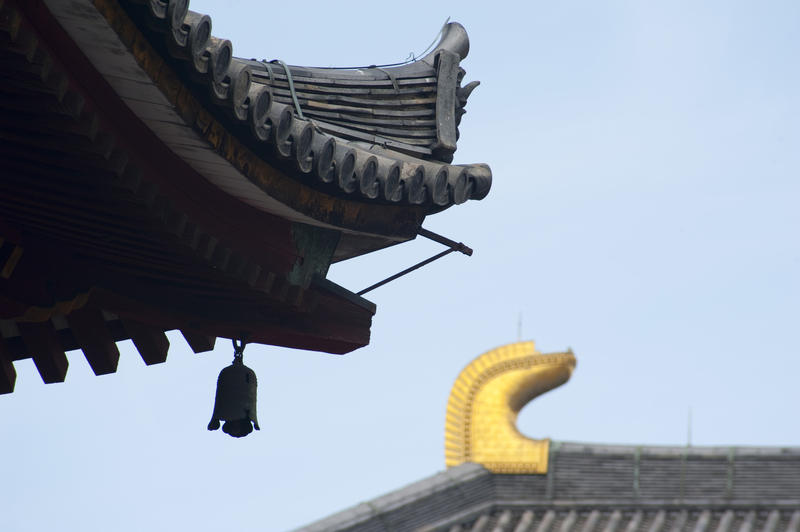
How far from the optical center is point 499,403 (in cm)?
794

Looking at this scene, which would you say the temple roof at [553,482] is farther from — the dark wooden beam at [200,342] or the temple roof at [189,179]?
the dark wooden beam at [200,342]

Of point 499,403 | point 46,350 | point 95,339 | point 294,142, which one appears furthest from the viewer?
point 95,339

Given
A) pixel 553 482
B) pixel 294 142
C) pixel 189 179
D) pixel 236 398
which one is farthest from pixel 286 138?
pixel 553 482

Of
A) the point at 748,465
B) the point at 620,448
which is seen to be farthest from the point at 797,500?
the point at 620,448

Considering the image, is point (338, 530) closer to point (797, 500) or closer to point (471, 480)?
point (471, 480)

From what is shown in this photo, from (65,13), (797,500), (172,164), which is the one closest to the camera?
(65,13)

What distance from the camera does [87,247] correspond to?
710 cm

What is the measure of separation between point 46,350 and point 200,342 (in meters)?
0.92

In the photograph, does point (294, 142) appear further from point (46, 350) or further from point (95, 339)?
point (46, 350)

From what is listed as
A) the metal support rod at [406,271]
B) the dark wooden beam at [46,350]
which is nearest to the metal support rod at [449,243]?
the metal support rod at [406,271]

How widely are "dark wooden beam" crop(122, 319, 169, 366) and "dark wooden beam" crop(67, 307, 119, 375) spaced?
0.42ft

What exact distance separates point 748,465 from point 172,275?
3.27 meters

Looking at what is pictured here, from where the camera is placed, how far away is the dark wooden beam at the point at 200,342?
8.44 meters

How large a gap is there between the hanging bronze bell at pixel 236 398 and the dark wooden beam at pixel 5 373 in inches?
44.2
